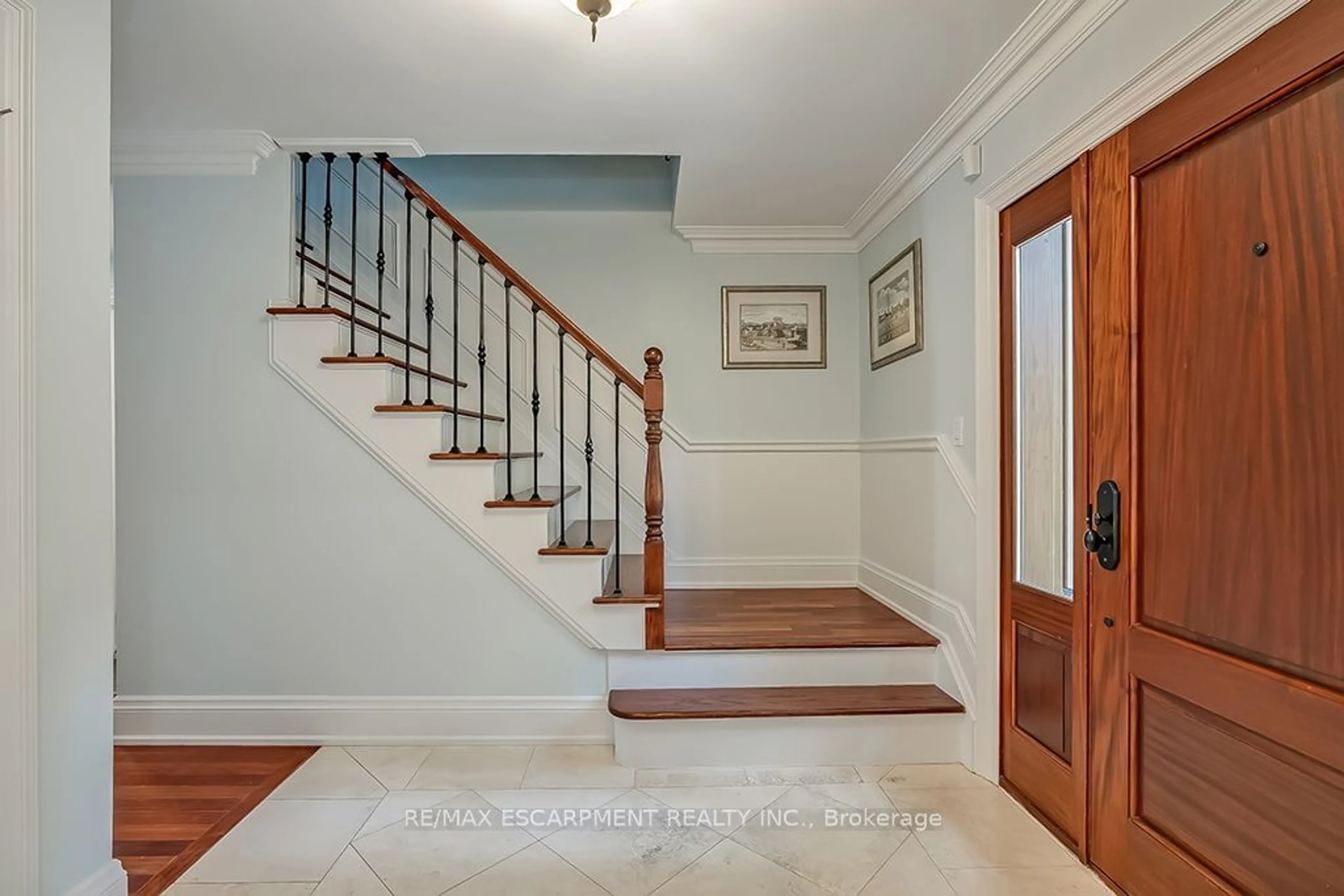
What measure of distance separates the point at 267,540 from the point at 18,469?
4.67 ft

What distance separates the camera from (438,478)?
278 centimetres

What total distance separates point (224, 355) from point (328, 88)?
3.77 feet

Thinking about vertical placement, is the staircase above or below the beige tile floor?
above

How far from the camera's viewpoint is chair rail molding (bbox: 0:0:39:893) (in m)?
1.41

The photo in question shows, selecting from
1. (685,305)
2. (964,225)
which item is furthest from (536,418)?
(964,225)

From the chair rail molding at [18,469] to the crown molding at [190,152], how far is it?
1.36m

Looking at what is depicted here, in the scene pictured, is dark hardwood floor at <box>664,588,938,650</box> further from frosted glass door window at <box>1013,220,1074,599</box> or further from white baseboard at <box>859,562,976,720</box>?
frosted glass door window at <box>1013,220,1074,599</box>

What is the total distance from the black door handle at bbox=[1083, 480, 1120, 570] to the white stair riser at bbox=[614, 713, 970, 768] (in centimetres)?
102

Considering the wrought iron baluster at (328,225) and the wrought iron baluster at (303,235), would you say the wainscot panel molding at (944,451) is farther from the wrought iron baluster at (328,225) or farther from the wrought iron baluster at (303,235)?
the wrought iron baluster at (303,235)

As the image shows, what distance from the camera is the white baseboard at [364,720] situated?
109 inches

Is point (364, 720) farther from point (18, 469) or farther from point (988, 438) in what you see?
point (988, 438)

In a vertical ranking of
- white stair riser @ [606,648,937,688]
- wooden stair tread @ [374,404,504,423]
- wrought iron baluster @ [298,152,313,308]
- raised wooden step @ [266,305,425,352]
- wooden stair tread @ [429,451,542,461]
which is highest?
wrought iron baluster @ [298,152,313,308]

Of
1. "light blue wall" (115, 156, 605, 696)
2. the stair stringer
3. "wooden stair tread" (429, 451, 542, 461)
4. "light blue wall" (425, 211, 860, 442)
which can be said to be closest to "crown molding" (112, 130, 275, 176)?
"light blue wall" (115, 156, 605, 696)

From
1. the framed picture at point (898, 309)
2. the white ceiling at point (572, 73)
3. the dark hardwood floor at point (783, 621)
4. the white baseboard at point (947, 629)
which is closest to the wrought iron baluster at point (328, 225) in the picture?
the white ceiling at point (572, 73)
